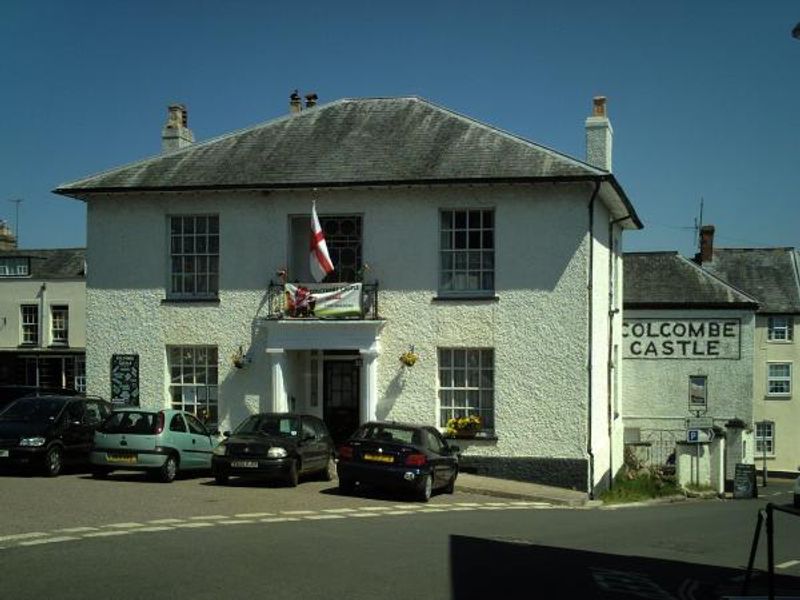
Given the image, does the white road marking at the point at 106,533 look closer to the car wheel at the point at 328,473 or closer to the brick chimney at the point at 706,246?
the car wheel at the point at 328,473

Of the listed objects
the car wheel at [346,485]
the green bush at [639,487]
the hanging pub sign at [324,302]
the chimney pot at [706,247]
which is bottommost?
the green bush at [639,487]

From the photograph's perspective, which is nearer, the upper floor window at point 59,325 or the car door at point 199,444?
the car door at point 199,444

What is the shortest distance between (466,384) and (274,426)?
526cm

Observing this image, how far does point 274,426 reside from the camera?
2080 centimetres

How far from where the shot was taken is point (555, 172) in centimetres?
2311

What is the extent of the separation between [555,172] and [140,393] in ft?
37.4

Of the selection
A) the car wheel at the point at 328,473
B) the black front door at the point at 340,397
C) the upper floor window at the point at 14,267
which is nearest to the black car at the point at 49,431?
the car wheel at the point at 328,473

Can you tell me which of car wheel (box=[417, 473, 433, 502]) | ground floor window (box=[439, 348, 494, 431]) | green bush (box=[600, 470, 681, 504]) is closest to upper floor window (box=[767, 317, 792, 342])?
green bush (box=[600, 470, 681, 504])

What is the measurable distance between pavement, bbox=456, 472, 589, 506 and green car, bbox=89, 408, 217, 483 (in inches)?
233

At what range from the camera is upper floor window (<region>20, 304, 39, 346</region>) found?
4953cm

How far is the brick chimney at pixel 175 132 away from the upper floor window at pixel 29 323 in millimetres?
24597

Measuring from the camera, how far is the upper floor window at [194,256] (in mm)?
25156

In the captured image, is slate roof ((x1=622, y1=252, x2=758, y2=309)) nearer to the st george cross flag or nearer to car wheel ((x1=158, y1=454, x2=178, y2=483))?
the st george cross flag

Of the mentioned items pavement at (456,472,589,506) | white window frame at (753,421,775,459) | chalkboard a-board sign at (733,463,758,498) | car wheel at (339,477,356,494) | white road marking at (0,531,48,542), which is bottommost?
white window frame at (753,421,775,459)
